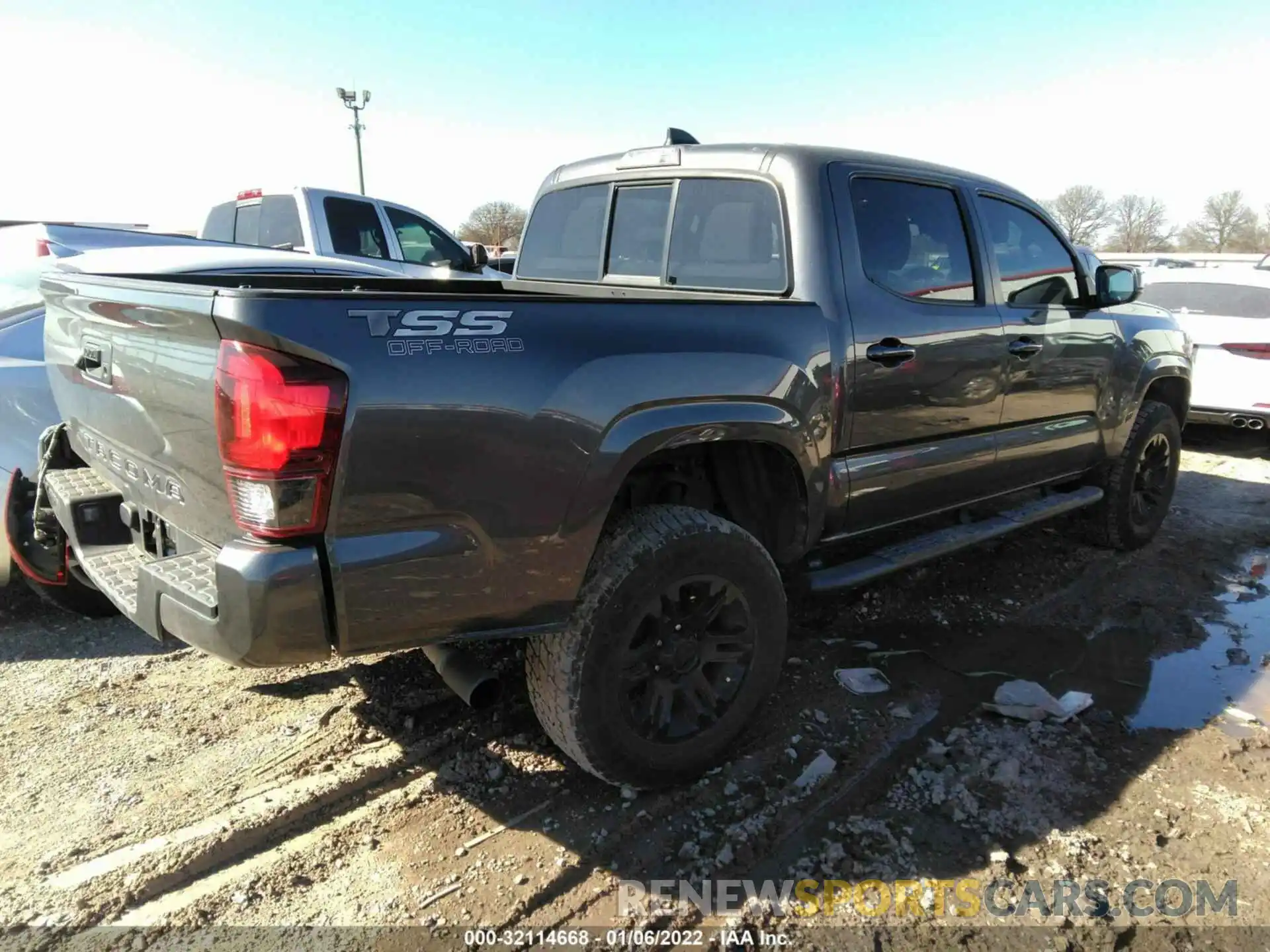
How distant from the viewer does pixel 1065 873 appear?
2438 millimetres

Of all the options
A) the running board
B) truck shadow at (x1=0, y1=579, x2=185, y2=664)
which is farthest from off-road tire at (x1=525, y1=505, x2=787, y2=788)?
truck shadow at (x1=0, y1=579, x2=185, y2=664)

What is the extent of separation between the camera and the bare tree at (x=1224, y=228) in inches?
2036

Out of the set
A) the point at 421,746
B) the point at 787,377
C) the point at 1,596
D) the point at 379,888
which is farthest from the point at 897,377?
the point at 1,596

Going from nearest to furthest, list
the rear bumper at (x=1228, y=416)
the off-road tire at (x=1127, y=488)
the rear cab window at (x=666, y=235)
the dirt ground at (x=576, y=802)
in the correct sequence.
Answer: the dirt ground at (x=576, y=802) < the rear cab window at (x=666, y=235) < the off-road tire at (x=1127, y=488) < the rear bumper at (x=1228, y=416)

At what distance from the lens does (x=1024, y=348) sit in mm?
3820

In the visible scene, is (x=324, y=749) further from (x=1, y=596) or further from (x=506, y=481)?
(x=1, y=596)

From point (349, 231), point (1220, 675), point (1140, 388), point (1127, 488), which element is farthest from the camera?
point (349, 231)

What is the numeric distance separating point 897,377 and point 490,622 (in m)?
1.84

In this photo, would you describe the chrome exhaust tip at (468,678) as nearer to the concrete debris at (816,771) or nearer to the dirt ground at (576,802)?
the dirt ground at (576,802)

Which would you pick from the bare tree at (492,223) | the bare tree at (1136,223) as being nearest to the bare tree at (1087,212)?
the bare tree at (1136,223)

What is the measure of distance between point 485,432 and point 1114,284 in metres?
3.65

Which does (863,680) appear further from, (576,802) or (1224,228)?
(1224,228)

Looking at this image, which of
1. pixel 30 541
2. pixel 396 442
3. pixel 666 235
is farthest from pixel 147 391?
pixel 666 235

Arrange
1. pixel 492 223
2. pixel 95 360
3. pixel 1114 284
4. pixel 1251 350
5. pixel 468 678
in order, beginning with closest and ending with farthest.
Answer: pixel 468 678 → pixel 95 360 → pixel 1114 284 → pixel 1251 350 → pixel 492 223
